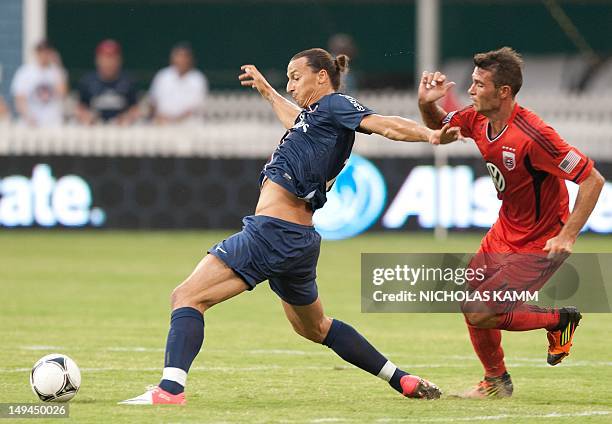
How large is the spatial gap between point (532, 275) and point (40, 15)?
57.1 feet

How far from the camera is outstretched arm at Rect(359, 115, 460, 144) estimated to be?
7.42m

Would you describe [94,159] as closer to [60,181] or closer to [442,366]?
[60,181]

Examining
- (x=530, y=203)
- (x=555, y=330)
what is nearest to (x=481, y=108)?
(x=530, y=203)

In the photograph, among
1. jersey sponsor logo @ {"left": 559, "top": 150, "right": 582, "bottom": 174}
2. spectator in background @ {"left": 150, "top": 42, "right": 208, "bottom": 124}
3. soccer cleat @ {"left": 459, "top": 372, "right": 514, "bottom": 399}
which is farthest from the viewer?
spectator in background @ {"left": 150, "top": 42, "right": 208, "bottom": 124}

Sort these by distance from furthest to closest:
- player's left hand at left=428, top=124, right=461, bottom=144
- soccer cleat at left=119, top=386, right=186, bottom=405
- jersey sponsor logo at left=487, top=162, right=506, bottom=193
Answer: jersey sponsor logo at left=487, top=162, right=506, bottom=193, soccer cleat at left=119, top=386, right=186, bottom=405, player's left hand at left=428, top=124, right=461, bottom=144

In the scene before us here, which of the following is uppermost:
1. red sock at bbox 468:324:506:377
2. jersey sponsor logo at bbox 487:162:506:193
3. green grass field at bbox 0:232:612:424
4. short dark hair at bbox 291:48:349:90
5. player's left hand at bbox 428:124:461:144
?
short dark hair at bbox 291:48:349:90

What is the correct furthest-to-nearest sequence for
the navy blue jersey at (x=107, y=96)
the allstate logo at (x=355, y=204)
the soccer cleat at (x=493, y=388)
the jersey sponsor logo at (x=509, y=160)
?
the navy blue jersey at (x=107, y=96), the allstate logo at (x=355, y=204), the soccer cleat at (x=493, y=388), the jersey sponsor logo at (x=509, y=160)

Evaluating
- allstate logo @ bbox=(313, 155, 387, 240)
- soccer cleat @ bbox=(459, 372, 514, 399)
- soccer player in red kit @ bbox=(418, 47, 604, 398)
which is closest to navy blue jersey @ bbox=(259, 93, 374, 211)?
soccer player in red kit @ bbox=(418, 47, 604, 398)

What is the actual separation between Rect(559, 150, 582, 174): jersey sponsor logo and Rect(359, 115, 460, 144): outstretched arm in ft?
2.74

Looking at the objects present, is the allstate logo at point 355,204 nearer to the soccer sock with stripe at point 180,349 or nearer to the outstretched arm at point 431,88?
the outstretched arm at point 431,88

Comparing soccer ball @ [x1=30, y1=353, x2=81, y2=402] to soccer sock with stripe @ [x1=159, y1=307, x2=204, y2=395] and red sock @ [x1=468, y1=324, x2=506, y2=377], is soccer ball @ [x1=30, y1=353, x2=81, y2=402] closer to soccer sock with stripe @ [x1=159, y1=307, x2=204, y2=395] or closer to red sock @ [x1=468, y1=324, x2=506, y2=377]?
soccer sock with stripe @ [x1=159, y1=307, x2=204, y2=395]

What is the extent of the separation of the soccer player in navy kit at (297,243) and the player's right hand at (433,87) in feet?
1.12

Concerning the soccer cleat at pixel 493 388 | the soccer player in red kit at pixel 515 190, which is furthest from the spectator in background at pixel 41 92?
the soccer cleat at pixel 493 388

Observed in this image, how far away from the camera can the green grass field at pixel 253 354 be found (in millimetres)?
7805
